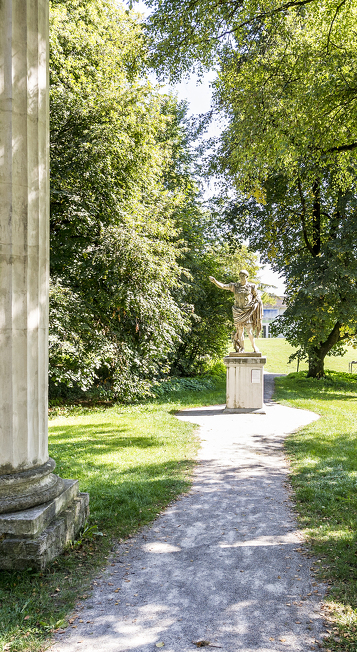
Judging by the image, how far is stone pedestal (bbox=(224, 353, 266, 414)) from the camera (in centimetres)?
1271

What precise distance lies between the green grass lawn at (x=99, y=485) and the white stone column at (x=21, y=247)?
0.64 metres

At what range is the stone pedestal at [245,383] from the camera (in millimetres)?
12711

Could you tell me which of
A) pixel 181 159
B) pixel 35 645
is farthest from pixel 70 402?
pixel 181 159

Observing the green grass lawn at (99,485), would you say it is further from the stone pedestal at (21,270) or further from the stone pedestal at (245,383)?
the stone pedestal at (245,383)

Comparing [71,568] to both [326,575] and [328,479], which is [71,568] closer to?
[326,575]

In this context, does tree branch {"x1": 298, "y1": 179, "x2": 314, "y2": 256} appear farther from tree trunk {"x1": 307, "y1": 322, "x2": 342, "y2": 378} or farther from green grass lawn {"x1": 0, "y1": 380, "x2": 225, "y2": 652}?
green grass lawn {"x1": 0, "y1": 380, "x2": 225, "y2": 652}

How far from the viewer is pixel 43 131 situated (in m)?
3.89

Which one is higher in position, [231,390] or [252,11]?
[252,11]

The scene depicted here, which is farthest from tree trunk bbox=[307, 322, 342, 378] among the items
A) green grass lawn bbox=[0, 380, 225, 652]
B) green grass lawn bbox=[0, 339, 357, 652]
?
green grass lawn bbox=[0, 380, 225, 652]

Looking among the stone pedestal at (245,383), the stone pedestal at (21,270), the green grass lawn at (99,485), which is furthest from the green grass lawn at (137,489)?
the stone pedestal at (245,383)

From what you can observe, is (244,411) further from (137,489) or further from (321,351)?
(321,351)

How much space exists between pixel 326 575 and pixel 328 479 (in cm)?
276

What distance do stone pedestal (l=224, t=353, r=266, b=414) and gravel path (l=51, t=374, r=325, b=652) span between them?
6.65 metres

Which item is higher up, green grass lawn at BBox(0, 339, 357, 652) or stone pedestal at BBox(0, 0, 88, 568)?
stone pedestal at BBox(0, 0, 88, 568)
